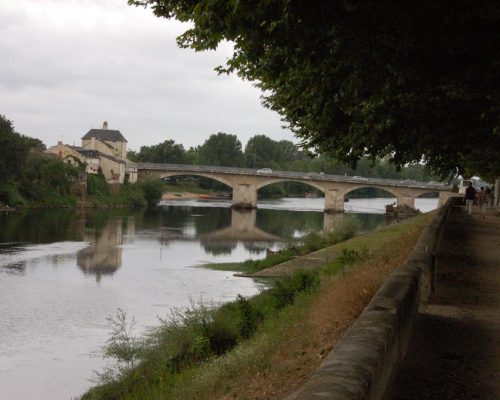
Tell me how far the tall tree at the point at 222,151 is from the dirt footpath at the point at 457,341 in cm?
12609

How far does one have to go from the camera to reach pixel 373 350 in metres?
4.14

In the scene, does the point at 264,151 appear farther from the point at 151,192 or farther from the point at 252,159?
the point at 151,192

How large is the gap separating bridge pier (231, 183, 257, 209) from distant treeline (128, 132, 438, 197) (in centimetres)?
3121

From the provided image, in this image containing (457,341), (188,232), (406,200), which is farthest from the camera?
(406,200)

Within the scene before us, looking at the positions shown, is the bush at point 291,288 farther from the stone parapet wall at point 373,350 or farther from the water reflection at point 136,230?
the water reflection at point 136,230

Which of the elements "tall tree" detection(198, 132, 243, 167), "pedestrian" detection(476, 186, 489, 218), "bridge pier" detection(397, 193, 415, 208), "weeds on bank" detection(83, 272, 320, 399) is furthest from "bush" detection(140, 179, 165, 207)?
"weeds on bank" detection(83, 272, 320, 399)

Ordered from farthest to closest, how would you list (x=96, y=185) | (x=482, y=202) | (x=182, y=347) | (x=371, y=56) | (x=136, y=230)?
(x=96, y=185) < (x=136, y=230) < (x=482, y=202) < (x=182, y=347) < (x=371, y=56)

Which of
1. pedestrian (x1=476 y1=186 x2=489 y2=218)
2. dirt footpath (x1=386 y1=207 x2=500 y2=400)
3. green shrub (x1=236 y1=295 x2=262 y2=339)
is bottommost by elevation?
green shrub (x1=236 y1=295 x2=262 y2=339)

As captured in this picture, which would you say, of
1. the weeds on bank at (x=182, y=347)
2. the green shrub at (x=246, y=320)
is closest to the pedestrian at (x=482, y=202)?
the weeds on bank at (x=182, y=347)

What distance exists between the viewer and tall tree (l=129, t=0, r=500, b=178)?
287 inches

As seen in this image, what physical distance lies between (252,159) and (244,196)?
178ft

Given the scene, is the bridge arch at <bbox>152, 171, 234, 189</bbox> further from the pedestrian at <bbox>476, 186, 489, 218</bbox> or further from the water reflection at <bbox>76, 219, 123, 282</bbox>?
the pedestrian at <bbox>476, 186, 489, 218</bbox>

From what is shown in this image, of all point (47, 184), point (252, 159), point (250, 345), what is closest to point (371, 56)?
point (250, 345)

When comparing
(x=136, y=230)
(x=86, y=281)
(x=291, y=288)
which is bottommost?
(x=86, y=281)
